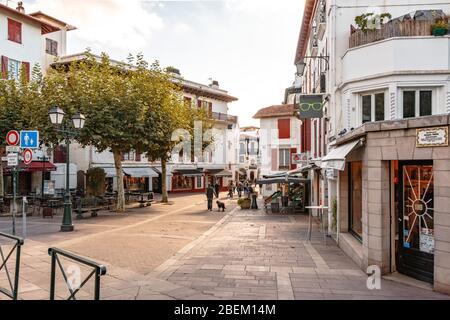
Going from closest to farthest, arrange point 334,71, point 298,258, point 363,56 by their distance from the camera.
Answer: point 298,258 → point 363,56 → point 334,71

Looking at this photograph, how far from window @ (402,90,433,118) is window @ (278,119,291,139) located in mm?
24268

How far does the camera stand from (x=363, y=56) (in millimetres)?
12398

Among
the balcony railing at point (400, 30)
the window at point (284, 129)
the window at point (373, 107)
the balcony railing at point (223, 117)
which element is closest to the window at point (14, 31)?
the window at point (284, 129)

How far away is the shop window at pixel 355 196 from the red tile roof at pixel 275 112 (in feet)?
79.2

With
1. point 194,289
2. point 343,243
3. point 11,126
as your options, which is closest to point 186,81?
point 11,126

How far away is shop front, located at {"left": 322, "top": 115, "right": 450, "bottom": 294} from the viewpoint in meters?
7.00

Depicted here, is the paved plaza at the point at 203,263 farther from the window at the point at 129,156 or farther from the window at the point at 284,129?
the window at the point at 129,156

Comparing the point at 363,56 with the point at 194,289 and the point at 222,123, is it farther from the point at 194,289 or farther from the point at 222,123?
the point at 222,123

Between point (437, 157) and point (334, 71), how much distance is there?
295 inches

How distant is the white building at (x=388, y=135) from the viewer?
7508 mm

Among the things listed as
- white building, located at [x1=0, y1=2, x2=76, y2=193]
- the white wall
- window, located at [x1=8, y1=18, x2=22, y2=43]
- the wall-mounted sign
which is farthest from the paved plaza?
window, located at [x1=8, y1=18, x2=22, y2=43]

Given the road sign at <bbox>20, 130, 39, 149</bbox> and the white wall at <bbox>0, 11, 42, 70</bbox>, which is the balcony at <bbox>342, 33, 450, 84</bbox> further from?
the white wall at <bbox>0, 11, 42, 70</bbox>

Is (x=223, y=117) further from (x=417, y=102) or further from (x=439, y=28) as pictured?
(x=439, y=28)

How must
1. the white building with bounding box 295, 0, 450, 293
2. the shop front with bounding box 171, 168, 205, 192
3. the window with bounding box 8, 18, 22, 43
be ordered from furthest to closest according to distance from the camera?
the shop front with bounding box 171, 168, 205, 192 < the window with bounding box 8, 18, 22, 43 < the white building with bounding box 295, 0, 450, 293
